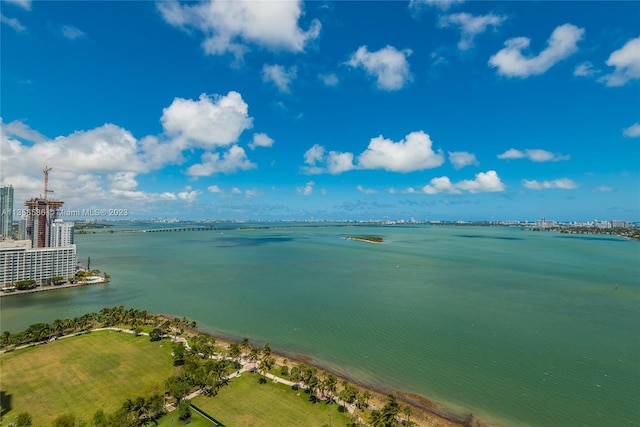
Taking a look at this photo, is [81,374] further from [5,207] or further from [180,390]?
[5,207]

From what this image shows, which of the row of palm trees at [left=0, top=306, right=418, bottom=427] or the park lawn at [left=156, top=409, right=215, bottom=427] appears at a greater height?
the row of palm trees at [left=0, top=306, right=418, bottom=427]

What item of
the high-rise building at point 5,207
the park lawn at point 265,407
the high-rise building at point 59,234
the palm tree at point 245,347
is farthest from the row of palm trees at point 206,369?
the high-rise building at point 5,207

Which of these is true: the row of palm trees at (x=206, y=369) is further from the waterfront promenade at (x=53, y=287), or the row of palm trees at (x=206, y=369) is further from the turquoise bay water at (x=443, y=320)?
the waterfront promenade at (x=53, y=287)

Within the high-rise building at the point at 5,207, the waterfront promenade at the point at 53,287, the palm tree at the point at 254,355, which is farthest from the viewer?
the high-rise building at the point at 5,207

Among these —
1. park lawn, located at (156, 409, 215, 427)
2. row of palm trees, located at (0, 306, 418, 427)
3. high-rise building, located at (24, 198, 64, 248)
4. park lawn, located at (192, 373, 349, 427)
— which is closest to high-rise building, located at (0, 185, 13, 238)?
high-rise building, located at (24, 198, 64, 248)

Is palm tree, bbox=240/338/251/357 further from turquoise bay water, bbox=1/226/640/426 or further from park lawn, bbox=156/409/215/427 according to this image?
park lawn, bbox=156/409/215/427

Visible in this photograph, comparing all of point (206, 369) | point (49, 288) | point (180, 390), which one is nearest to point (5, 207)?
point (49, 288)
